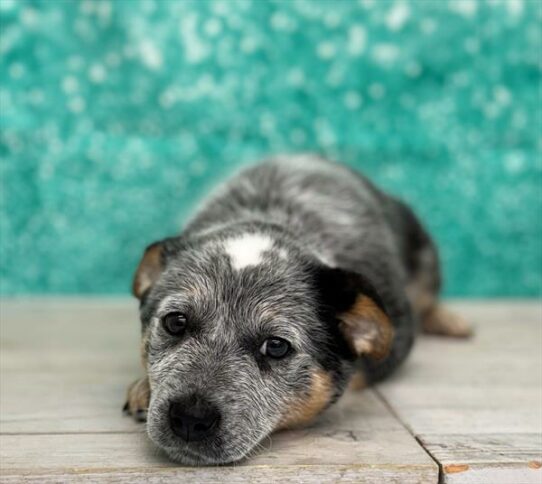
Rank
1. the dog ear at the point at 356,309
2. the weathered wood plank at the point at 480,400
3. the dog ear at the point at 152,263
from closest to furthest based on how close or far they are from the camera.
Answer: the weathered wood plank at the point at 480,400 < the dog ear at the point at 356,309 < the dog ear at the point at 152,263

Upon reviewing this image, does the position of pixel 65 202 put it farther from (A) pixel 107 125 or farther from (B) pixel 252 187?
(B) pixel 252 187

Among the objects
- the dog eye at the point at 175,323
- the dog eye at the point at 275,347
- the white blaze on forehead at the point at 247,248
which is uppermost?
the white blaze on forehead at the point at 247,248

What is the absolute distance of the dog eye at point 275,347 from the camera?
9.66ft

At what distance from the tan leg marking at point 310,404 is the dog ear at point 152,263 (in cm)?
81

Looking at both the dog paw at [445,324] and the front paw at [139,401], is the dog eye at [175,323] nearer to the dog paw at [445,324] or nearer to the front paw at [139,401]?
the front paw at [139,401]

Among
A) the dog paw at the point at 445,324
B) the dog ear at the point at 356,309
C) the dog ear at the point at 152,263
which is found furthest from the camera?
the dog paw at the point at 445,324

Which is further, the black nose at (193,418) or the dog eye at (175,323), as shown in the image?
the dog eye at (175,323)

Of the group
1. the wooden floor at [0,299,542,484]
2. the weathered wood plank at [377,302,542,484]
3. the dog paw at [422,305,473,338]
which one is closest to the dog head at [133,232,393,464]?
the wooden floor at [0,299,542,484]

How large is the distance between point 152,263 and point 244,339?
72 centimetres

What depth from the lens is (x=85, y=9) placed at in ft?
16.9

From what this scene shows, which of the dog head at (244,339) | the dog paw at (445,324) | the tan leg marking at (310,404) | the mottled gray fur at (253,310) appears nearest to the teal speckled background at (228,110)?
the dog paw at (445,324)

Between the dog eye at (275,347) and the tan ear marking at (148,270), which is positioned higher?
the tan ear marking at (148,270)

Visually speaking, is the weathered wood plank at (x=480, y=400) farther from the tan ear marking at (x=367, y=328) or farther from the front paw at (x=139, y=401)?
the front paw at (x=139, y=401)

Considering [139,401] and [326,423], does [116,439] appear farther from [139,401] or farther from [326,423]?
[326,423]
